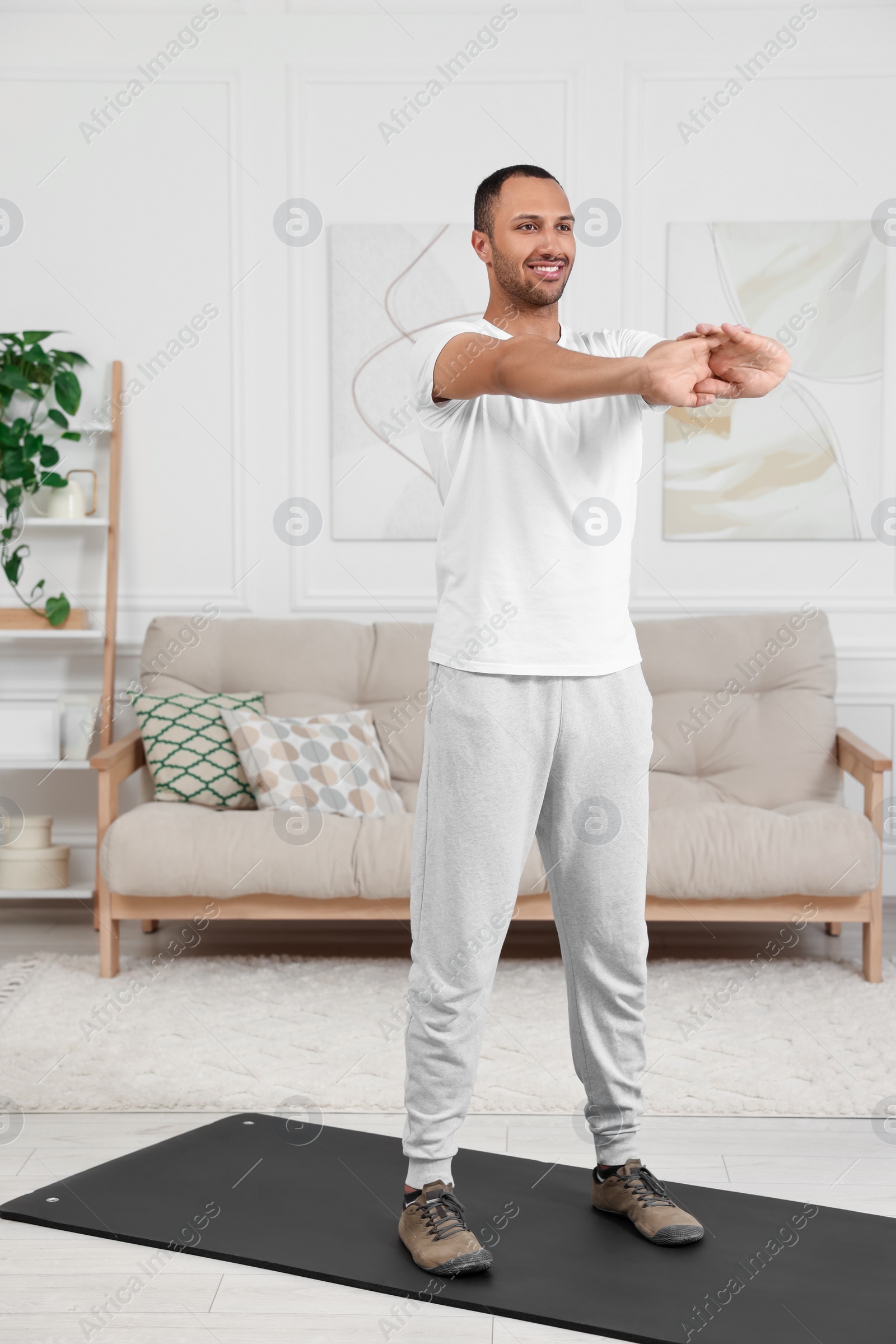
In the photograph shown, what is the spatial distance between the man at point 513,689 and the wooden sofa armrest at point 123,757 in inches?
61.2

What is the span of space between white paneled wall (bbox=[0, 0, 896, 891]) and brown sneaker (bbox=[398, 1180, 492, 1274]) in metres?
2.30

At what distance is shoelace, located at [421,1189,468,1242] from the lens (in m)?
1.64

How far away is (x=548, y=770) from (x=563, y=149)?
2635mm

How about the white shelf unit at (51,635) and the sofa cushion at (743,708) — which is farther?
the white shelf unit at (51,635)

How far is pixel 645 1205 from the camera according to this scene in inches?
67.7

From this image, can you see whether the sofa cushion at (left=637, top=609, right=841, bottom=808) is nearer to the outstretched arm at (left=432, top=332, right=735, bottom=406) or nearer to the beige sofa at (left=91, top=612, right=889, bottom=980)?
the beige sofa at (left=91, top=612, right=889, bottom=980)

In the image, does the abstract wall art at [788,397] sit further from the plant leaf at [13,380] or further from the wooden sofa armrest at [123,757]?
the plant leaf at [13,380]

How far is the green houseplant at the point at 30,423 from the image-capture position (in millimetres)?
3510

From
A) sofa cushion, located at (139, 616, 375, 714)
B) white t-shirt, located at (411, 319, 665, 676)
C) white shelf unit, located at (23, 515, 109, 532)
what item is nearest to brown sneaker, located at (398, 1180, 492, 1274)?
white t-shirt, located at (411, 319, 665, 676)

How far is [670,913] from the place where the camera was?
9.53ft

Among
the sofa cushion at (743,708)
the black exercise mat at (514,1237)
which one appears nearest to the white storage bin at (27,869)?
the black exercise mat at (514,1237)

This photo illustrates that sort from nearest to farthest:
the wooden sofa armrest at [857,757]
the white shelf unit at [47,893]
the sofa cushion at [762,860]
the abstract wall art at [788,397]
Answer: the sofa cushion at [762,860], the wooden sofa armrest at [857,757], the white shelf unit at [47,893], the abstract wall art at [788,397]

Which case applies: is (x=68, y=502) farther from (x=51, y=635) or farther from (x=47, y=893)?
(x=47, y=893)

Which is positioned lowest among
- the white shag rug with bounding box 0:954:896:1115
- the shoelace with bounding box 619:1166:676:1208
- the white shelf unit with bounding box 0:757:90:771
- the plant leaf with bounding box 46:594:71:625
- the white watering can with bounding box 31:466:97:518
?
the white shag rug with bounding box 0:954:896:1115
